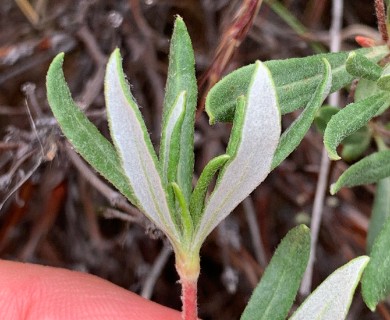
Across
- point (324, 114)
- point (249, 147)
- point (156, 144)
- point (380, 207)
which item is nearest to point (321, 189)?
point (380, 207)

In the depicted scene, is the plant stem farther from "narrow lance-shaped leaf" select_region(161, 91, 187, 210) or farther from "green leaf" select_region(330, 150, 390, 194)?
"green leaf" select_region(330, 150, 390, 194)

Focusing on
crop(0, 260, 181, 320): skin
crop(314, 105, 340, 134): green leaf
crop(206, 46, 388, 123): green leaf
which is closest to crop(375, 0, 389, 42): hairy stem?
crop(206, 46, 388, 123): green leaf

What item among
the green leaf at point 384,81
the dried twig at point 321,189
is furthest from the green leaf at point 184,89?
the dried twig at point 321,189

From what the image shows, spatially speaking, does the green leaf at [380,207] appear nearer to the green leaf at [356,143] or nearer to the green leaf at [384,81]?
the green leaf at [356,143]

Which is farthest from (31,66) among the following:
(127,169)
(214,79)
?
(127,169)

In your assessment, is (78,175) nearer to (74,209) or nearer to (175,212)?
(74,209)

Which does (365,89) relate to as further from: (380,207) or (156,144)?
(156,144)
